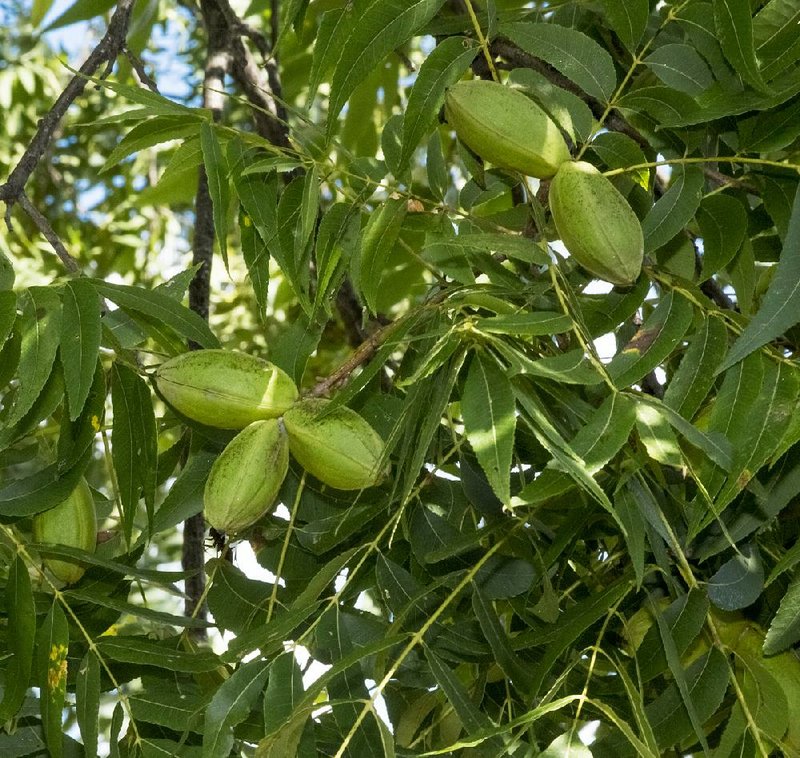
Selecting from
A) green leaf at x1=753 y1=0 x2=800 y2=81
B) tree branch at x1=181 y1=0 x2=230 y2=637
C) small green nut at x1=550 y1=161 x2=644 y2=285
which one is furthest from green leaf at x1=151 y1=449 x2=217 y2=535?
green leaf at x1=753 y1=0 x2=800 y2=81

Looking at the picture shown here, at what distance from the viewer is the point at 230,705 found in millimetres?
1484

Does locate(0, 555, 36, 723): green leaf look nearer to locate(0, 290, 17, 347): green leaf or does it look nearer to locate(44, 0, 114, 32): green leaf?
locate(0, 290, 17, 347): green leaf

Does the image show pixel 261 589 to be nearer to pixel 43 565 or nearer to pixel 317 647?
pixel 317 647

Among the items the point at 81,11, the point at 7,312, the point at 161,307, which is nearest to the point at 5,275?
the point at 7,312

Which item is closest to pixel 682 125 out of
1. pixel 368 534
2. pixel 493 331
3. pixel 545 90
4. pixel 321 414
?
pixel 545 90

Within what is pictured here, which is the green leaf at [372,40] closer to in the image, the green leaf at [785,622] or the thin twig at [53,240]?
the thin twig at [53,240]

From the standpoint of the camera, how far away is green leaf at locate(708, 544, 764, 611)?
1.62m

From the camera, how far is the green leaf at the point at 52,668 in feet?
5.41

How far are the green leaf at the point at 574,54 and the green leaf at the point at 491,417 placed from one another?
51 centimetres

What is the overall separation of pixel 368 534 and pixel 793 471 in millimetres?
611

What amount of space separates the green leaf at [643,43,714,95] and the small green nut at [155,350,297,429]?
2.29 ft

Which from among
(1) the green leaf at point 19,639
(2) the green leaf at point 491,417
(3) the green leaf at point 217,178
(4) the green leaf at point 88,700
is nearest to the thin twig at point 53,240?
(3) the green leaf at point 217,178

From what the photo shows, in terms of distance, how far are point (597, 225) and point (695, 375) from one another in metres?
0.24

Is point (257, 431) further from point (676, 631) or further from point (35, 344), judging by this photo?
point (676, 631)
